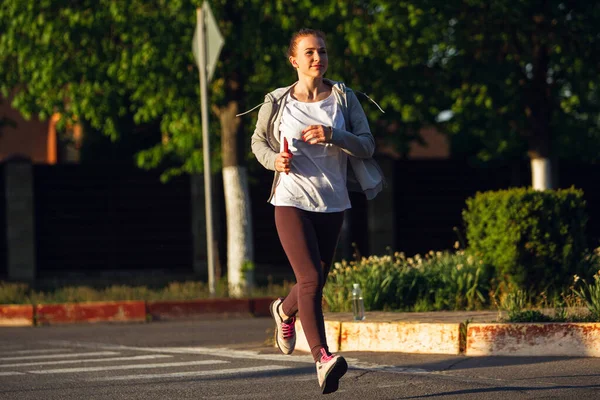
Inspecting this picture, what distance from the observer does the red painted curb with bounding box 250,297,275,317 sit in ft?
46.3

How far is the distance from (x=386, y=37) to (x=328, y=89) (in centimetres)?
1049

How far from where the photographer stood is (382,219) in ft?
68.8

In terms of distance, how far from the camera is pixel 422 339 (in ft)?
28.0

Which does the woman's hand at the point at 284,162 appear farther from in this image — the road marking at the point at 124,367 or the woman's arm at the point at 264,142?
the road marking at the point at 124,367

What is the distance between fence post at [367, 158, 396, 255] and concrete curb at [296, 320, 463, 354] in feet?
38.5

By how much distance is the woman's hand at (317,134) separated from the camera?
642 centimetres

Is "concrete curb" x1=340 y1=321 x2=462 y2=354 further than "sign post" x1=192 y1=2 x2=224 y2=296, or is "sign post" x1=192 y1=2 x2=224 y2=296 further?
"sign post" x1=192 y1=2 x2=224 y2=296

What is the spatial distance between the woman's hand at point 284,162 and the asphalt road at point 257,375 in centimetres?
127

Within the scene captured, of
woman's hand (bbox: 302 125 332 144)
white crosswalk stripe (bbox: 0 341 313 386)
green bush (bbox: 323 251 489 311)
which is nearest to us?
woman's hand (bbox: 302 125 332 144)

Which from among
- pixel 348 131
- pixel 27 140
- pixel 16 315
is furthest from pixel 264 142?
pixel 27 140

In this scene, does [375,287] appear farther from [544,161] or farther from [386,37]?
[544,161]

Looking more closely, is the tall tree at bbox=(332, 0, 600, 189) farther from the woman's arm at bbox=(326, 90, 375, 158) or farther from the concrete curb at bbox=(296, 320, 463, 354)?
the woman's arm at bbox=(326, 90, 375, 158)

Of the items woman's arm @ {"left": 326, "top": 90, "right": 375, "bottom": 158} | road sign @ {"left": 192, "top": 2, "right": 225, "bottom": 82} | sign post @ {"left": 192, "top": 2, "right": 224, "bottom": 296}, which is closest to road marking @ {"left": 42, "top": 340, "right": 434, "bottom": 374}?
woman's arm @ {"left": 326, "top": 90, "right": 375, "bottom": 158}

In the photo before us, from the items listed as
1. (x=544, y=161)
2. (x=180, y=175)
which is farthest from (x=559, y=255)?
(x=180, y=175)
